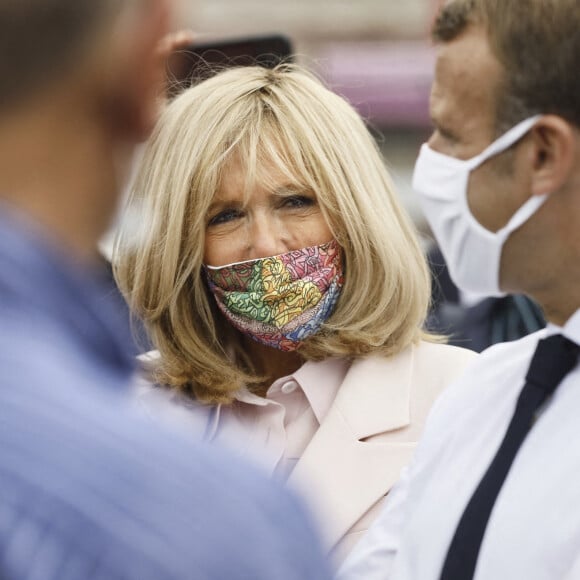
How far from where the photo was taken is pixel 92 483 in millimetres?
755

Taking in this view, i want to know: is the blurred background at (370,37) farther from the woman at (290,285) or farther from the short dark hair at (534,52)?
the short dark hair at (534,52)

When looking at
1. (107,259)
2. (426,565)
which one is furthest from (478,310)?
(426,565)

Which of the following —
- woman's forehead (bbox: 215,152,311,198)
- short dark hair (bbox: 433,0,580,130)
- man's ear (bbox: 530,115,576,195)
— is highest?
short dark hair (bbox: 433,0,580,130)

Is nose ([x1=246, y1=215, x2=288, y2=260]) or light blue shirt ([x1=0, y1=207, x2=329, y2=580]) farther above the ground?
light blue shirt ([x1=0, y1=207, x2=329, y2=580])

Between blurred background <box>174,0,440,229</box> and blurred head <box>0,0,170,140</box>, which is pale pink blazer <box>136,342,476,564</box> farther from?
blurred background <box>174,0,440,229</box>

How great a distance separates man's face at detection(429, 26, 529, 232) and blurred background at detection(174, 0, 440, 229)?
12288 millimetres

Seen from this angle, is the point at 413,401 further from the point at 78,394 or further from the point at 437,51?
the point at 78,394

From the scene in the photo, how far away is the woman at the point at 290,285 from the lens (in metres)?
2.53

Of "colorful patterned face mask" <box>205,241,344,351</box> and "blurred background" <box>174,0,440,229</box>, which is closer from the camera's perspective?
"colorful patterned face mask" <box>205,241,344,351</box>

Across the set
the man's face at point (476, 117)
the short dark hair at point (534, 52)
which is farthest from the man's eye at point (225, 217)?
the short dark hair at point (534, 52)

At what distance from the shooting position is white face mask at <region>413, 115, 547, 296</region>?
5.26 ft

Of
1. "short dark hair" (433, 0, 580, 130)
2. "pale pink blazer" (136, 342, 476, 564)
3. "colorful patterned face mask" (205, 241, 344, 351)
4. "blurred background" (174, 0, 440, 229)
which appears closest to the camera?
"short dark hair" (433, 0, 580, 130)

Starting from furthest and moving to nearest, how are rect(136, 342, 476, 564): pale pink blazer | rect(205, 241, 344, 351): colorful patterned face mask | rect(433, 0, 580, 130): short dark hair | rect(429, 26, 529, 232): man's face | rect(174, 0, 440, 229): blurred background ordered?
rect(174, 0, 440, 229): blurred background
rect(205, 241, 344, 351): colorful patterned face mask
rect(136, 342, 476, 564): pale pink blazer
rect(429, 26, 529, 232): man's face
rect(433, 0, 580, 130): short dark hair

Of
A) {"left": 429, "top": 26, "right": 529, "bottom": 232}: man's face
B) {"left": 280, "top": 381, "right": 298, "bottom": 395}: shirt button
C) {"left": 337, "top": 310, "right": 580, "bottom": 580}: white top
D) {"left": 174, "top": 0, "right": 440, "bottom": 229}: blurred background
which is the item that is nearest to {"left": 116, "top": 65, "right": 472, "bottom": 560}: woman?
{"left": 280, "top": 381, "right": 298, "bottom": 395}: shirt button
